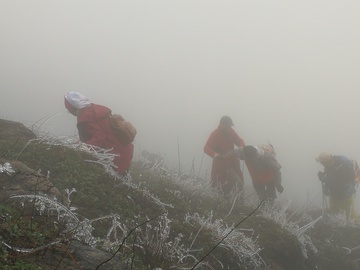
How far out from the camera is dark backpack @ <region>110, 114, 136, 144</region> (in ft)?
22.0

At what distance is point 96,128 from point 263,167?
14.0 ft

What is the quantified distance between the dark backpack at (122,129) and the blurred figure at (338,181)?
567 cm

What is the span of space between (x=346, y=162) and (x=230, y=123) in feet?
8.80

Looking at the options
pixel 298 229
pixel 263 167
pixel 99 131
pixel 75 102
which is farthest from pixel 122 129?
pixel 263 167

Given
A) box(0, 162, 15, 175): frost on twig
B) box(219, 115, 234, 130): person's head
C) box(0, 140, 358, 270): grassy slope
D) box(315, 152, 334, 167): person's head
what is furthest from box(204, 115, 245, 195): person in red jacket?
box(0, 162, 15, 175): frost on twig

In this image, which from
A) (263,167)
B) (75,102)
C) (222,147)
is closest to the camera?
(75,102)

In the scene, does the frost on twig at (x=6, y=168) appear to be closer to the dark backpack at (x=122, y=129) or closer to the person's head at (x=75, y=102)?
the dark backpack at (x=122, y=129)

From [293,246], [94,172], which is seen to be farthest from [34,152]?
[293,246]

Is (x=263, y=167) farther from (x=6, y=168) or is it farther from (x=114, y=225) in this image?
(x=6, y=168)

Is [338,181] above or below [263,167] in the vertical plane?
below

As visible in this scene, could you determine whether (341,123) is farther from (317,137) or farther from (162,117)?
(162,117)

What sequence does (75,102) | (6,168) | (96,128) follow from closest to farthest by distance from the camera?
(6,168) → (96,128) → (75,102)

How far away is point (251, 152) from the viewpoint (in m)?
9.59

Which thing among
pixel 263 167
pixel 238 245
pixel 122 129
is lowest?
pixel 263 167
